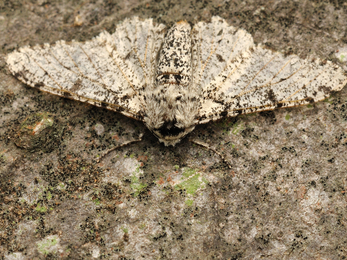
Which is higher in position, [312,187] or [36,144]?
[36,144]

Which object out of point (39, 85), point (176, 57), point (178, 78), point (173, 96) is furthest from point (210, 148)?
point (39, 85)

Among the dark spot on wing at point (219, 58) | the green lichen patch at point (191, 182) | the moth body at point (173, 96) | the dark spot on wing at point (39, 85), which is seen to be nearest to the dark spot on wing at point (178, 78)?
the moth body at point (173, 96)

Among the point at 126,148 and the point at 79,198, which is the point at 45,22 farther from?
the point at 79,198

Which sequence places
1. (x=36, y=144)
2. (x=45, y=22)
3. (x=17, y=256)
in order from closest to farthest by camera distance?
(x=17, y=256) < (x=36, y=144) < (x=45, y=22)

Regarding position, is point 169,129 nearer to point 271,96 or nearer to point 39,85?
point 271,96

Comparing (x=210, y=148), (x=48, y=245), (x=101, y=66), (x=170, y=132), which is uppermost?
(x=101, y=66)

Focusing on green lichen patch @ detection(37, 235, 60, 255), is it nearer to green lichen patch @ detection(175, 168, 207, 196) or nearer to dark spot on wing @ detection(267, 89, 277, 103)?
green lichen patch @ detection(175, 168, 207, 196)

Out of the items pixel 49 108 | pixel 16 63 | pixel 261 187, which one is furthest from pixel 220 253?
pixel 16 63
